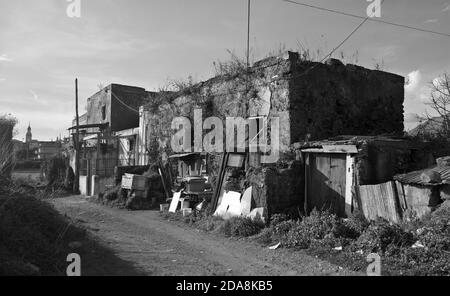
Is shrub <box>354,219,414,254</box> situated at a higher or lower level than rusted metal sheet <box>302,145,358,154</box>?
lower

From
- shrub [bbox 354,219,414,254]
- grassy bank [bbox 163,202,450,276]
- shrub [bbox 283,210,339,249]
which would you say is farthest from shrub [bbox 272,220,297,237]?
shrub [bbox 354,219,414,254]

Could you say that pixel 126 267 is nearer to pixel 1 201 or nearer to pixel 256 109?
pixel 1 201

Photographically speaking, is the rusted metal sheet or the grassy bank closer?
the grassy bank

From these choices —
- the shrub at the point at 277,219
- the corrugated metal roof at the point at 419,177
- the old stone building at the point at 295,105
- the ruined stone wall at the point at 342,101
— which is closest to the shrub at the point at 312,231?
the shrub at the point at 277,219

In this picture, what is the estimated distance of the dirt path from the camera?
21.9 ft

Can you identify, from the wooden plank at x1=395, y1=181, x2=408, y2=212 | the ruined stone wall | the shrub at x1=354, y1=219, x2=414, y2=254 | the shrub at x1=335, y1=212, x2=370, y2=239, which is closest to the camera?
the shrub at x1=354, y1=219, x2=414, y2=254

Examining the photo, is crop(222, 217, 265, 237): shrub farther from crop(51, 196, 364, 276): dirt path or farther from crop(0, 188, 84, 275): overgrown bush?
crop(0, 188, 84, 275): overgrown bush

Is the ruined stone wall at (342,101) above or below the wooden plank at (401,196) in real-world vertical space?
above

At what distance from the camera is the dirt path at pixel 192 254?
6.66m

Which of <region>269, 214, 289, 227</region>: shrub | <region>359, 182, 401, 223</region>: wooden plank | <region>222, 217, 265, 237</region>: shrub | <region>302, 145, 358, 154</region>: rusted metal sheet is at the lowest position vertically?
<region>222, 217, 265, 237</region>: shrub

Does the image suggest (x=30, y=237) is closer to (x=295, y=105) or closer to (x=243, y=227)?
(x=243, y=227)

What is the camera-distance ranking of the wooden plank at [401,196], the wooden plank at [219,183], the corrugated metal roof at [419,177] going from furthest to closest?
the wooden plank at [219,183] → the wooden plank at [401,196] → the corrugated metal roof at [419,177]

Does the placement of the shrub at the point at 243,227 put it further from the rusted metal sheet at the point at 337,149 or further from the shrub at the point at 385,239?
the shrub at the point at 385,239
